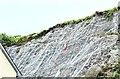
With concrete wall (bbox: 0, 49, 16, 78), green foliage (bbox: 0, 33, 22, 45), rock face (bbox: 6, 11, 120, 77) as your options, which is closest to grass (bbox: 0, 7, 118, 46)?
green foliage (bbox: 0, 33, 22, 45)

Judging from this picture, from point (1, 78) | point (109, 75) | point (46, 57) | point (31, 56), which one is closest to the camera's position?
point (109, 75)

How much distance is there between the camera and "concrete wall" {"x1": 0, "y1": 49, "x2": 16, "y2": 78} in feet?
74.6

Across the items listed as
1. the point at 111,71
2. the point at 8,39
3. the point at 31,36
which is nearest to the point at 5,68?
the point at 111,71

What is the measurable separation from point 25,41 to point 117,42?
1182cm

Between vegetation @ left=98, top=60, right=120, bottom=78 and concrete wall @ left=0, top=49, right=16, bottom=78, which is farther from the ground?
concrete wall @ left=0, top=49, right=16, bottom=78

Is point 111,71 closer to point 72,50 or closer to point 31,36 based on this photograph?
point 72,50

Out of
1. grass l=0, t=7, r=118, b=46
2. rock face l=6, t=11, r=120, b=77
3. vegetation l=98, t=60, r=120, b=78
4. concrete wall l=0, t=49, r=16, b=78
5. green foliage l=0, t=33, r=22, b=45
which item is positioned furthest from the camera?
green foliage l=0, t=33, r=22, b=45

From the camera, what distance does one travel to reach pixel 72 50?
960 inches

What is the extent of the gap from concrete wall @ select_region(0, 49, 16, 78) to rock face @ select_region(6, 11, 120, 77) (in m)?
1.64

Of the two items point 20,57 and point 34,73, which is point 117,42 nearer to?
point 34,73

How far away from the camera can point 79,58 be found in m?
22.4

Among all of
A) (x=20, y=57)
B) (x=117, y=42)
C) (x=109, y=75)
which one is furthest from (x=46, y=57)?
(x=109, y=75)

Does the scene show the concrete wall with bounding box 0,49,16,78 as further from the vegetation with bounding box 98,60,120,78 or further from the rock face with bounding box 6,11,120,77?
the vegetation with bounding box 98,60,120,78

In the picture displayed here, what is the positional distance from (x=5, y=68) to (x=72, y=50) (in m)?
4.15
